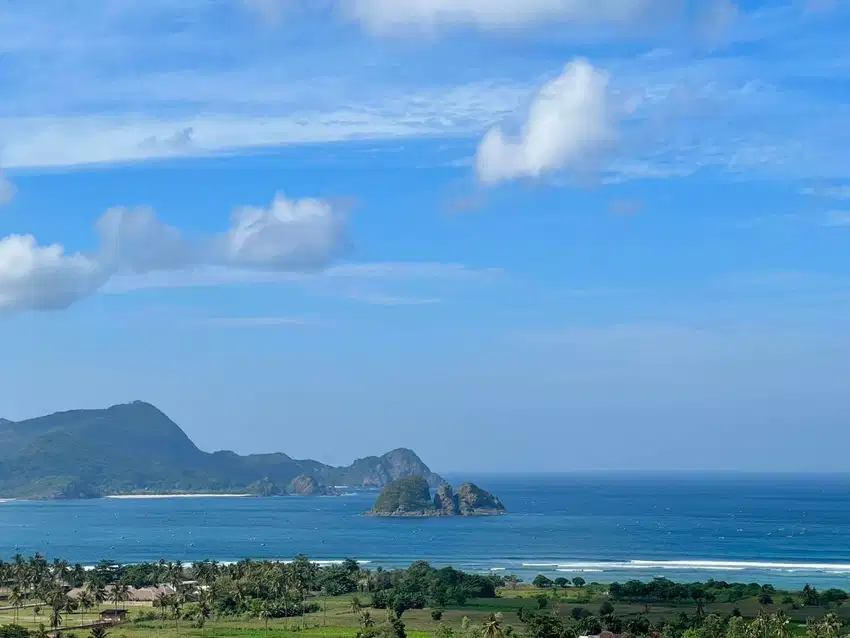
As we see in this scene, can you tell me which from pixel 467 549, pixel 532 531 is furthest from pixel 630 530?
pixel 467 549

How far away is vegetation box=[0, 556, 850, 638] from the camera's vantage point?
75438 mm

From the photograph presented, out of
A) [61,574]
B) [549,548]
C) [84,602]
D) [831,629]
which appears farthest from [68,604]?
[549,548]

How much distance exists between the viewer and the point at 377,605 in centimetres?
9175

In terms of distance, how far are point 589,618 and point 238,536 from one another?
385 ft

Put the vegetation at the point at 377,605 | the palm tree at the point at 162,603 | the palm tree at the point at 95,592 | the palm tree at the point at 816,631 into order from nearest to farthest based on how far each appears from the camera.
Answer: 1. the palm tree at the point at 816,631
2. the vegetation at the point at 377,605
3. the palm tree at the point at 162,603
4. the palm tree at the point at 95,592

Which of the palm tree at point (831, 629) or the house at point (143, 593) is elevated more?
the palm tree at point (831, 629)

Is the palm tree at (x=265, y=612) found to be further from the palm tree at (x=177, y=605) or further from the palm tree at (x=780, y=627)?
the palm tree at (x=780, y=627)

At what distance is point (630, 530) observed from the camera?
186375 millimetres

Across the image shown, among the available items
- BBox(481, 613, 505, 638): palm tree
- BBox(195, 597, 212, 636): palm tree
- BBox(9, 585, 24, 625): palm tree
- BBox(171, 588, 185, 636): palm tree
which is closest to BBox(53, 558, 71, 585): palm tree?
BBox(9, 585, 24, 625): palm tree

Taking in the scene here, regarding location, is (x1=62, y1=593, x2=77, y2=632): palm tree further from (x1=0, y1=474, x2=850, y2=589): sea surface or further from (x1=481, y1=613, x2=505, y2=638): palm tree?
(x1=0, y1=474, x2=850, y2=589): sea surface

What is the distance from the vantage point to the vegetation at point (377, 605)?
75.4m

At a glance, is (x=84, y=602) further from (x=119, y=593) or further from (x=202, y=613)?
(x=202, y=613)

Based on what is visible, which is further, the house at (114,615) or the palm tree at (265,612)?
the house at (114,615)

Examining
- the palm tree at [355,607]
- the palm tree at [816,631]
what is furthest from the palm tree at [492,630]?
the palm tree at [355,607]
